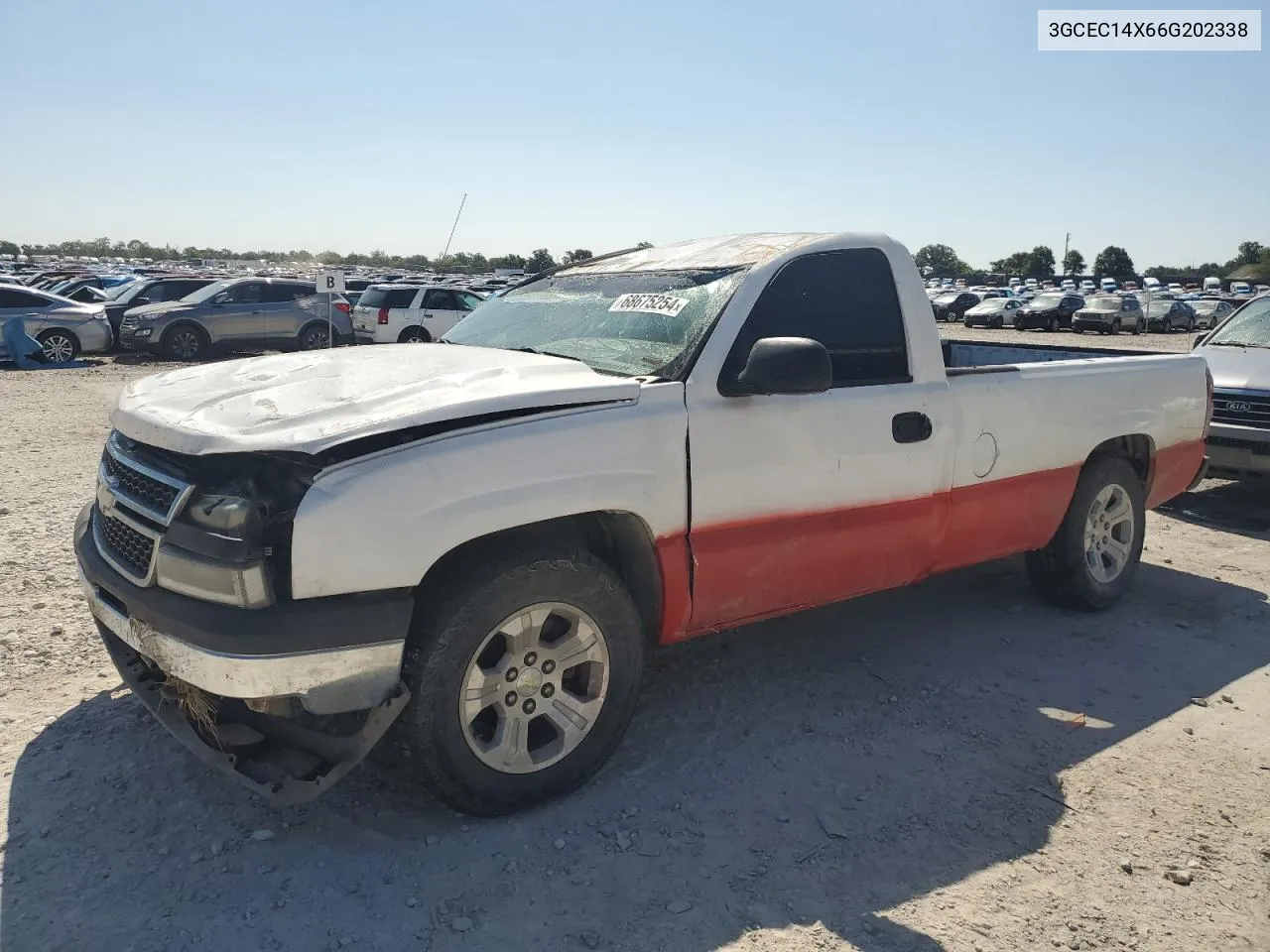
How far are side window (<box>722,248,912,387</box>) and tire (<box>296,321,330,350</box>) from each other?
17.8 metres

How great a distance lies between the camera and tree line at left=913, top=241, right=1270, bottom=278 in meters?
97.4

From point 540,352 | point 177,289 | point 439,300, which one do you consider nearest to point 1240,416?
point 540,352

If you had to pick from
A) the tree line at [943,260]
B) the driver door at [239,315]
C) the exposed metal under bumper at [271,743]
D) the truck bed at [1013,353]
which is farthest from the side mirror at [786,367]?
the tree line at [943,260]

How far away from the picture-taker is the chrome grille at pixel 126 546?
295cm

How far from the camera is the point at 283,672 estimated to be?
8.82 ft

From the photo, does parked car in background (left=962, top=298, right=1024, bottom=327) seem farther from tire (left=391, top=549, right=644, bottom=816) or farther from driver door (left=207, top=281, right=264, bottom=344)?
tire (left=391, top=549, right=644, bottom=816)

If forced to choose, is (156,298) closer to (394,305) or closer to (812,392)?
(394,305)

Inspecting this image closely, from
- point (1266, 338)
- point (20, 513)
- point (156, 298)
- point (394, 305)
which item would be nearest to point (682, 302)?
point (20, 513)

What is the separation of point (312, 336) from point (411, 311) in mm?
2345

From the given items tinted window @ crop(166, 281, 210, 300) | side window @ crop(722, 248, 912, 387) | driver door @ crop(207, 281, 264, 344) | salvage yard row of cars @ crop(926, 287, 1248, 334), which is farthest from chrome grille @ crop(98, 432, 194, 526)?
salvage yard row of cars @ crop(926, 287, 1248, 334)

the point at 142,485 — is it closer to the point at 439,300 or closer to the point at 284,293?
the point at 439,300

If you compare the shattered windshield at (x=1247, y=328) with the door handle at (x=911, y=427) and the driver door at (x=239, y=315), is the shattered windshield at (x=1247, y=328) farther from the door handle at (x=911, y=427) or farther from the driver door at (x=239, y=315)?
the driver door at (x=239, y=315)

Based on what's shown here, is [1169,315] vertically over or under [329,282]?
under

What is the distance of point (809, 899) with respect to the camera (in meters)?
2.83
